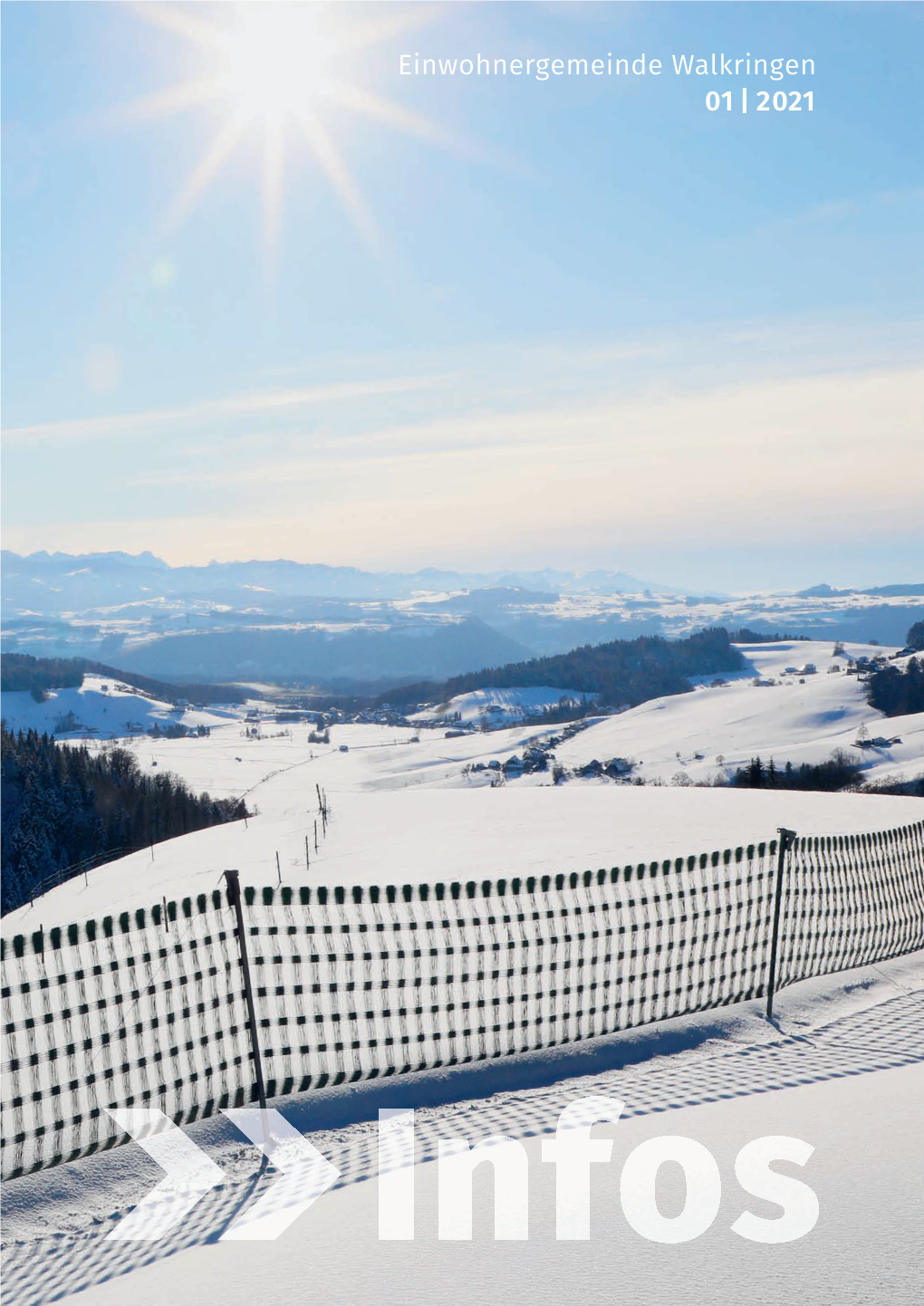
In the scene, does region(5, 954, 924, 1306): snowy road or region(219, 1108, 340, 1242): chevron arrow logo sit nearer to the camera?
region(5, 954, 924, 1306): snowy road

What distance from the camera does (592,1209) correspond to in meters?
6.28

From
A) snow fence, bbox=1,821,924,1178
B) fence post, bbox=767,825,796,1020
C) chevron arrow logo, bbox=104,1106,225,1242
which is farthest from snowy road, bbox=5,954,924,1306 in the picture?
fence post, bbox=767,825,796,1020

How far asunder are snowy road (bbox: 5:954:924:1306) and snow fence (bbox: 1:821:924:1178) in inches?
17.1

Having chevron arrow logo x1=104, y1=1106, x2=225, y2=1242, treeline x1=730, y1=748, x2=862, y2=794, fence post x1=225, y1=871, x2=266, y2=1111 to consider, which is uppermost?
fence post x1=225, y1=871, x2=266, y2=1111

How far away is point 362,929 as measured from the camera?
9523 mm

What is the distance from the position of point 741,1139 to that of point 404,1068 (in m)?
3.71

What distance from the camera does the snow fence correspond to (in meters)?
8.27

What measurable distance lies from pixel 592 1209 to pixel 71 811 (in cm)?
11222

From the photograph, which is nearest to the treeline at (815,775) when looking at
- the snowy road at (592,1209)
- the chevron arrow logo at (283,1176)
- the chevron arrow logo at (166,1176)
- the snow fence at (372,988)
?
the snow fence at (372,988)

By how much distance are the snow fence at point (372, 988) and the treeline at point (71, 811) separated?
78477mm

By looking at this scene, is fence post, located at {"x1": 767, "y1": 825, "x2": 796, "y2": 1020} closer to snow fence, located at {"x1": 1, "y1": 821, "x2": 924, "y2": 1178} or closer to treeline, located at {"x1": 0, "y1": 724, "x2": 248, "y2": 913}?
A: snow fence, located at {"x1": 1, "y1": 821, "x2": 924, "y2": 1178}

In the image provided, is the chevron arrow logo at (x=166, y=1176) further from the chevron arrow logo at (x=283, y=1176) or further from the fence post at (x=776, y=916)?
the fence post at (x=776, y=916)

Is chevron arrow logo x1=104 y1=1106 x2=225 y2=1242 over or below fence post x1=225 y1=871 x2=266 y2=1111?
below

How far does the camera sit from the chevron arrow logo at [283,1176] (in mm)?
6617
